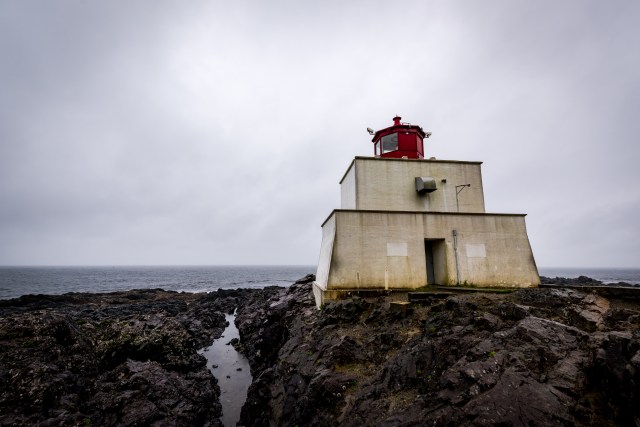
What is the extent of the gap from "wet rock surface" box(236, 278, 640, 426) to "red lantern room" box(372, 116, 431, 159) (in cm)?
807

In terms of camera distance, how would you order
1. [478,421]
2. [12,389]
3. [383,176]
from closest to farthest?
1. [478,421]
2. [12,389]
3. [383,176]

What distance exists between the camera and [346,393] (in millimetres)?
6906

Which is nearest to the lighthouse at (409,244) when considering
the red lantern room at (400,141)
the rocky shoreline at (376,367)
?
the rocky shoreline at (376,367)

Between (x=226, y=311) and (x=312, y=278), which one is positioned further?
(x=226, y=311)

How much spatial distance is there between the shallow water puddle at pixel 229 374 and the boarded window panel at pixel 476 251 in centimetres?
1088

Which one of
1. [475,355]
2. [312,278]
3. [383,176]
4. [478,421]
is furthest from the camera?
[312,278]

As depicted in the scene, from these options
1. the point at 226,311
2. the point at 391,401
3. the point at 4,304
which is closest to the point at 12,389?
the point at 391,401

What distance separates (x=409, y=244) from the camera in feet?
39.2

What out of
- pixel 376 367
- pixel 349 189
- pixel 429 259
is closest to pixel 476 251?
pixel 429 259

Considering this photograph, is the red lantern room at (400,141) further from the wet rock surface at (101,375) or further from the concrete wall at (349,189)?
the wet rock surface at (101,375)

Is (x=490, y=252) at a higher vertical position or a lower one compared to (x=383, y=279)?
higher

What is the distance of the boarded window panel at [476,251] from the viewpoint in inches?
479

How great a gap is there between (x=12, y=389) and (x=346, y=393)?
9.48m

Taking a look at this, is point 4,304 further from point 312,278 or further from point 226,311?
point 312,278
